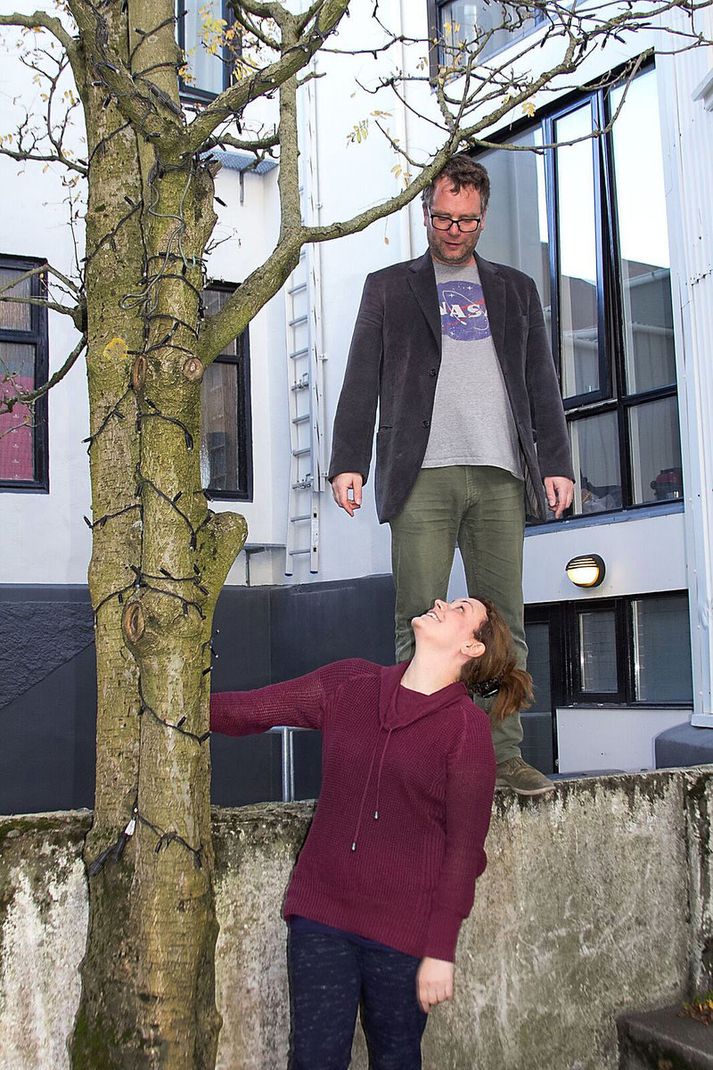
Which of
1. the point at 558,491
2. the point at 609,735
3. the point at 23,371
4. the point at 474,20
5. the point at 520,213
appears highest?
the point at 474,20

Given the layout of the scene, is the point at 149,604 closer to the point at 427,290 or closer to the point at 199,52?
the point at 427,290

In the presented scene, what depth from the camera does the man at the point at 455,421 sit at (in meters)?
3.83

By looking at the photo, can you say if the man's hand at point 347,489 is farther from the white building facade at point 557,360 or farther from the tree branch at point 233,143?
the white building facade at point 557,360

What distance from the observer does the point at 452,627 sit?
3061 mm

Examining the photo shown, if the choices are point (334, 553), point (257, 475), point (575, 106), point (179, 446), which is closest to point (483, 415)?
point (179, 446)

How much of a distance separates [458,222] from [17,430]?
531 centimetres

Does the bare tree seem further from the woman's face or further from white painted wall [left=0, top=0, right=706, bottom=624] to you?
white painted wall [left=0, top=0, right=706, bottom=624]

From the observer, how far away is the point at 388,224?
28.4 feet

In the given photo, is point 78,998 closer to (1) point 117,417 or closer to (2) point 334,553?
(1) point 117,417

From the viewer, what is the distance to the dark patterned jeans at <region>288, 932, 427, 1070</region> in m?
2.78

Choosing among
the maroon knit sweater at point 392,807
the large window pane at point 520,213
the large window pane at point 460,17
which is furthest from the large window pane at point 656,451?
the maroon knit sweater at point 392,807

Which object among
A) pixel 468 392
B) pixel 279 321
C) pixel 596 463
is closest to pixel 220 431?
pixel 279 321

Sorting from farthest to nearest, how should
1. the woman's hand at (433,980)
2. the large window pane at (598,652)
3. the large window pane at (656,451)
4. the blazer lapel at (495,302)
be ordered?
the large window pane at (598,652), the large window pane at (656,451), the blazer lapel at (495,302), the woman's hand at (433,980)

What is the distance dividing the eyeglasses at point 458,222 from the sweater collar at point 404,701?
1693 mm
